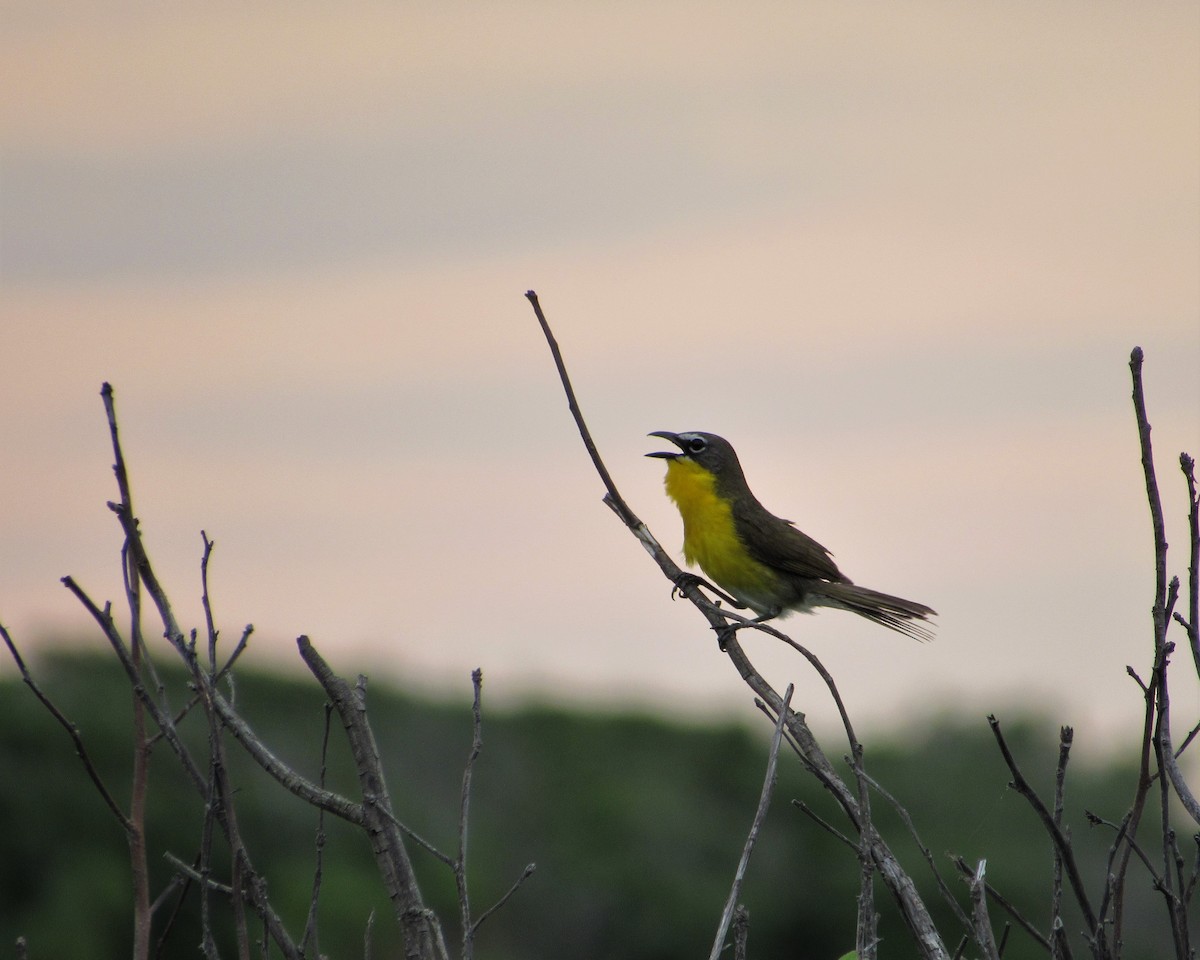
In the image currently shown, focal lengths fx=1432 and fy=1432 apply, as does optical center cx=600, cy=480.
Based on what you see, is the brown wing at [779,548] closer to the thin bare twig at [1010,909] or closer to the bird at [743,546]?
the bird at [743,546]

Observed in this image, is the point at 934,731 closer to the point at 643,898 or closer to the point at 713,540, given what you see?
the point at 643,898

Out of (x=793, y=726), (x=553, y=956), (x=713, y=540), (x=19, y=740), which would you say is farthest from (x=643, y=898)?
(x=793, y=726)

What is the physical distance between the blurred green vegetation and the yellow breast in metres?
6.48

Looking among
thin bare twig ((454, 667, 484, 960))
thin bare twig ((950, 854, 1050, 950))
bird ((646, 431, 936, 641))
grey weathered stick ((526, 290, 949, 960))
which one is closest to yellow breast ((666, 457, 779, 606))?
bird ((646, 431, 936, 641))

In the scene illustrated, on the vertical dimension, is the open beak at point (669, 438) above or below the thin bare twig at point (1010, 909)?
above

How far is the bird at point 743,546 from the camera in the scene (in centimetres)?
843

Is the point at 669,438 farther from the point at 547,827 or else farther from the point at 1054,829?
the point at 547,827

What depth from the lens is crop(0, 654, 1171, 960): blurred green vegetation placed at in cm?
1534

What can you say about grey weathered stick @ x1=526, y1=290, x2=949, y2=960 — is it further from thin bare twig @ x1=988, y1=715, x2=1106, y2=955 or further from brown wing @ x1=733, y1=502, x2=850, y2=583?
brown wing @ x1=733, y1=502, x2=850, y2=583

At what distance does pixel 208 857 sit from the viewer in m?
2.90

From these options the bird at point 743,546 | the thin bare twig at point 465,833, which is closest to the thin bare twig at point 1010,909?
the thin bare twig at point 465,833

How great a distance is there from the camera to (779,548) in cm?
845

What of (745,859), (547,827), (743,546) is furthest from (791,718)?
(547,827)

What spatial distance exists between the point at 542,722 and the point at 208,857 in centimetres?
1906
